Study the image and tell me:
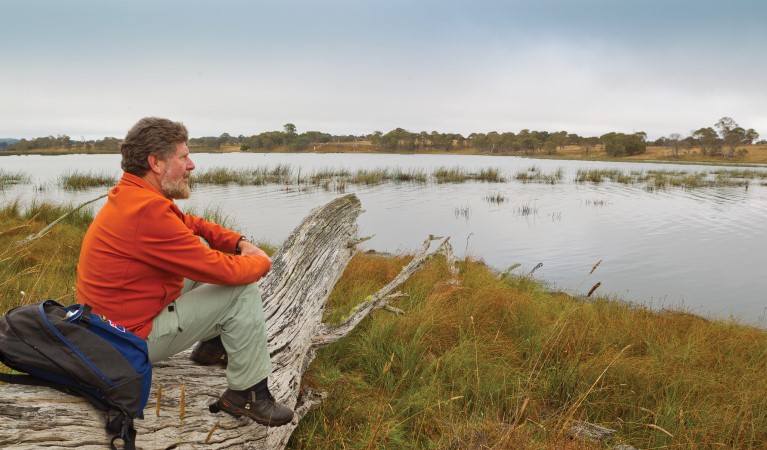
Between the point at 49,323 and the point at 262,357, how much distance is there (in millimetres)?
1047

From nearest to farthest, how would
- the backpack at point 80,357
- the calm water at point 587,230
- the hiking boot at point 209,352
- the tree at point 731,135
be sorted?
the backpack at point 80,357
the hiking boot at point 209,352
the calm water at point 587,230
the tree at point 731,135

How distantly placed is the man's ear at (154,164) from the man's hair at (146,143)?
0.05 feet

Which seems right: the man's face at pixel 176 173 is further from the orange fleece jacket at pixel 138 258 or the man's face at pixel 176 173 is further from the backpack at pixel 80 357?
the backpack at pixel 80 357

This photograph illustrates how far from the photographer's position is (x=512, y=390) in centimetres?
400

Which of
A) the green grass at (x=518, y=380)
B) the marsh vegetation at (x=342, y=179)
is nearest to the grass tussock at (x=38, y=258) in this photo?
the green grass at (x=518, y=380)

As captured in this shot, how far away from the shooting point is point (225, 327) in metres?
2.61

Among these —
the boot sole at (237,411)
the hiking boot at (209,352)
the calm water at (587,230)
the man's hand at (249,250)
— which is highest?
the man's hand at (249,250)

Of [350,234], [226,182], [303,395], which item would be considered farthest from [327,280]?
[226,182]

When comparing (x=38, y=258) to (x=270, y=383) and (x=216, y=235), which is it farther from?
(x=270, y=383)

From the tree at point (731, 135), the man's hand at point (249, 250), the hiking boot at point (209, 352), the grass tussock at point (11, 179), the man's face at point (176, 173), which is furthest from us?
the tree at point (731, 135)

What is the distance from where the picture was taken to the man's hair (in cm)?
242

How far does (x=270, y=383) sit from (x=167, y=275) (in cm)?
100

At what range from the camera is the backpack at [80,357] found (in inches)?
74.2

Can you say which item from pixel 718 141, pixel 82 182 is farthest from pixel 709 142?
pixel 82 182
